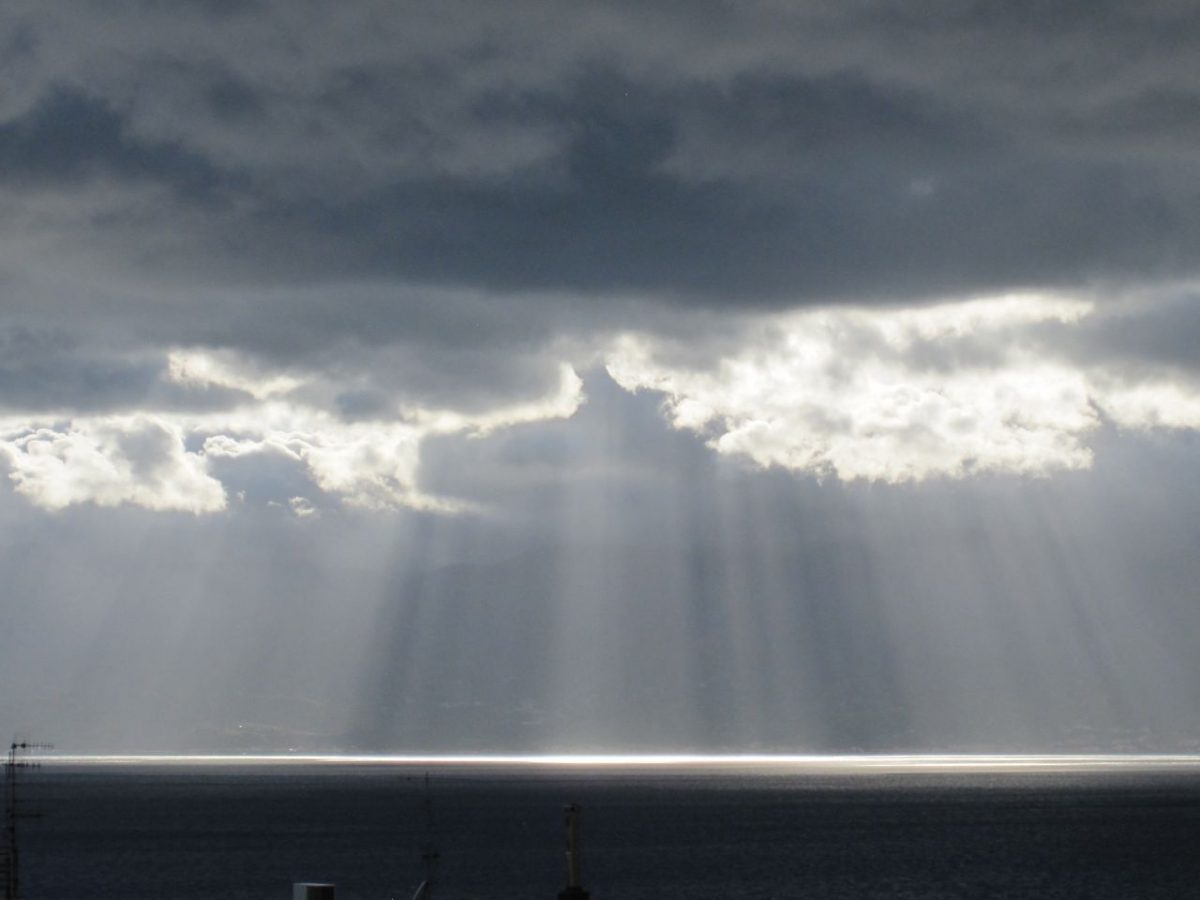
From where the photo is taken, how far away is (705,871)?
7180 inches

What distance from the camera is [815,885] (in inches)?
6437

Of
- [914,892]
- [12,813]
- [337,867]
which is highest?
[337,867]

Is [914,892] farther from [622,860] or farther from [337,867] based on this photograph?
[337,867]

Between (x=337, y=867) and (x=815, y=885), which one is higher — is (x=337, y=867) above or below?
above

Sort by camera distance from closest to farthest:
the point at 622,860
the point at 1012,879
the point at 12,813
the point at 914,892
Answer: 1. the point at 12,813
2. the point at 914,892
3. the point at 1012,879
4. the point at 622,860

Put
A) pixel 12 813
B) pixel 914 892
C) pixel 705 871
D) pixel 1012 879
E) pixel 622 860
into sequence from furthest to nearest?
pixel 622 860 < pixel 705 871 < pixel 1012 879 < pixel 914 892 < pixel 12 813

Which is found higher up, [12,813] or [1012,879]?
[1012,879]

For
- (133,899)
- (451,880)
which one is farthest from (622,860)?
(133,899)

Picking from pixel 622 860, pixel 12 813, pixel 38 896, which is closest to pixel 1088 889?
pixel 622 860

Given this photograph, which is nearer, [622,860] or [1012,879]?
[1012,879]

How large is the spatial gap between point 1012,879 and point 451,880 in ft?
175

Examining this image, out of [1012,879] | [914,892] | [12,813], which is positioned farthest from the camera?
[1012,879]

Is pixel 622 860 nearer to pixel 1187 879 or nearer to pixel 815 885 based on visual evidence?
pixel 815 885

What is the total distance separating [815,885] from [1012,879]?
20501mm
